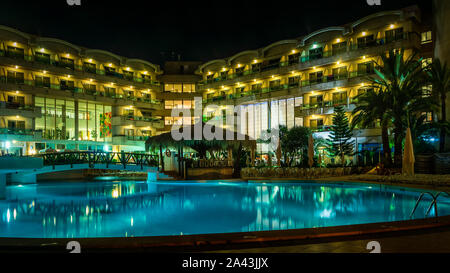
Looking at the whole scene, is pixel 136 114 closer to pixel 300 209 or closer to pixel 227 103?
pixel 227 103

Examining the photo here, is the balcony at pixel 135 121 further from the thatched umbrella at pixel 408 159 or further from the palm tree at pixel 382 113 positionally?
the thatched umbrella at pixel 408 159

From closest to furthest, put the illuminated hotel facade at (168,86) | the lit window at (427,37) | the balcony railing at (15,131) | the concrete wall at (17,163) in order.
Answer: the concrete wall at (17,163) → the balcony railing at (15,131) → the lit window at (427,37) → the illuminated hotel facade at (168,86)

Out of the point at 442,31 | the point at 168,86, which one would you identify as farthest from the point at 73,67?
the point at 442,31

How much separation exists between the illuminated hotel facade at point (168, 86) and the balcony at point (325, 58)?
0.32ft

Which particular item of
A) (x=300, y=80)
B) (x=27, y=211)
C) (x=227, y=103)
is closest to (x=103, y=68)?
(x=227, y=103)

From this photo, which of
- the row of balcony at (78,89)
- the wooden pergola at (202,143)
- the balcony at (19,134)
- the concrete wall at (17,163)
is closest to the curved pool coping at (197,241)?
the concrete wall at (17,163)

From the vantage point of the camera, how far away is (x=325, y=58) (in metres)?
34.8

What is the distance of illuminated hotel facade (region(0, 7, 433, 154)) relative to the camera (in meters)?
31.5

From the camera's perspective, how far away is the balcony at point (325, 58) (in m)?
29.8

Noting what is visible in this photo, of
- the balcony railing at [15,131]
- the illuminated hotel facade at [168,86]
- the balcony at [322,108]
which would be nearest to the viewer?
the balcony railing at [15,131]

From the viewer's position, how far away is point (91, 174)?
87.0ft

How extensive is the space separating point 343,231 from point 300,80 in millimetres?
34753

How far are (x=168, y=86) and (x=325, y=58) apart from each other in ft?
82.1

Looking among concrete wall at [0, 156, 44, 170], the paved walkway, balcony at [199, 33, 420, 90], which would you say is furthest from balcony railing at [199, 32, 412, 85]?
the paved walkway
